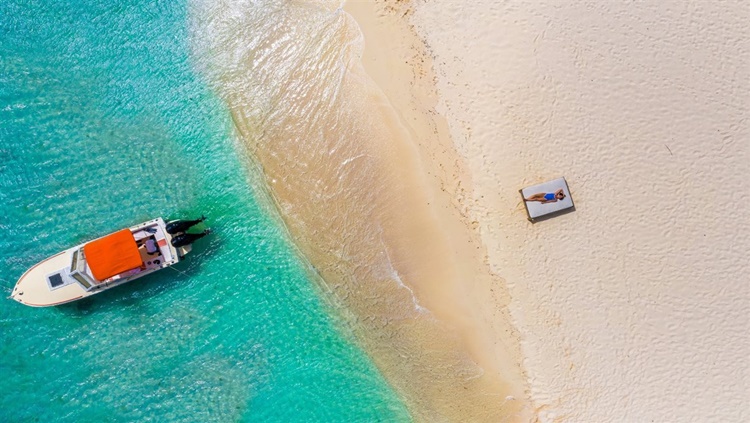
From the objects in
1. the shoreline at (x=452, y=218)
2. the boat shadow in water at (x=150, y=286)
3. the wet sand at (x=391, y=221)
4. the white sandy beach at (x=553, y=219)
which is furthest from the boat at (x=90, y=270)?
the shoreline at (x=452, y=218)

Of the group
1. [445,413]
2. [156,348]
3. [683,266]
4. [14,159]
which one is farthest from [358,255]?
[14,159]

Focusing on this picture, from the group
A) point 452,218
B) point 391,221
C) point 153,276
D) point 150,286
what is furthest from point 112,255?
point 452,218

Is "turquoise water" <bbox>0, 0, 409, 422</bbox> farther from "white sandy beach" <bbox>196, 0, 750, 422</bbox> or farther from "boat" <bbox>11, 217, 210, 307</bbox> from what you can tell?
"white sandy beach" <bbox>196, 0, 750, 422</bbox>

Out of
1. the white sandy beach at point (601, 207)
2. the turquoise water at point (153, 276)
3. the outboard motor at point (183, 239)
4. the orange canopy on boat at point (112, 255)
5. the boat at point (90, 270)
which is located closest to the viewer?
the orange canopy on boat at point (112, 255)

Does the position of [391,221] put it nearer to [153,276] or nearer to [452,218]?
[452,218]

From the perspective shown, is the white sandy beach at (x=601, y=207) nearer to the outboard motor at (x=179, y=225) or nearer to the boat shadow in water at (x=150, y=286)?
the outboard motor at (x=179, y=225)
